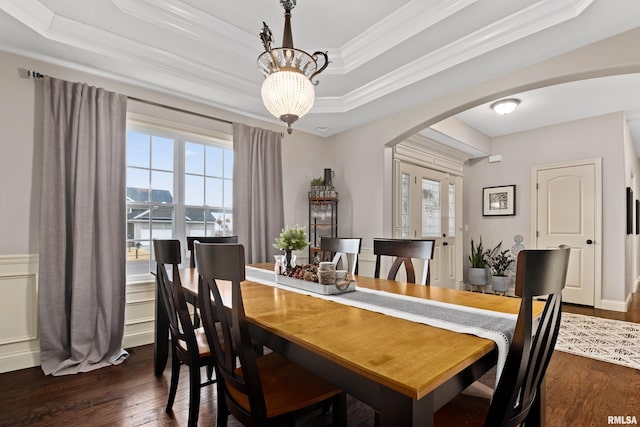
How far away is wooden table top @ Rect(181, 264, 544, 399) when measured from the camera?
79 centimetres

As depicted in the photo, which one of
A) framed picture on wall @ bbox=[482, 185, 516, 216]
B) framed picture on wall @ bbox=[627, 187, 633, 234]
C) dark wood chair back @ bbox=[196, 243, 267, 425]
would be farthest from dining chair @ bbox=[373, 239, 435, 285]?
framed picture on wall @ bbox=[627, 187, 633, 234]

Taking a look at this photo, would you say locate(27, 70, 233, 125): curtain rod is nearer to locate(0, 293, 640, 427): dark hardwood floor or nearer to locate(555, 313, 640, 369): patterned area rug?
locate(0, 293, 640, 427): dark hardwood floor

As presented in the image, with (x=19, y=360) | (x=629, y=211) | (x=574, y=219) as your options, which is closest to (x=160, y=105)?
(x=19, y=360)

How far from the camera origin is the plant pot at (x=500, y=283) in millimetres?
4945

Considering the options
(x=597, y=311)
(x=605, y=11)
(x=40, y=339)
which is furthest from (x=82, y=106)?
(x=597, y=311)

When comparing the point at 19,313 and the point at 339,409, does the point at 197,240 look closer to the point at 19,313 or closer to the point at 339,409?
the point at 19,313

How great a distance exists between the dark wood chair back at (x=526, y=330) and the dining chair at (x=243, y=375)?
63 centimetres

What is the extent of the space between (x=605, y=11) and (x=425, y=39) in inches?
41.4

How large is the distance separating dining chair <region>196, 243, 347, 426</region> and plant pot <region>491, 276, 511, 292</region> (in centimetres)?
446

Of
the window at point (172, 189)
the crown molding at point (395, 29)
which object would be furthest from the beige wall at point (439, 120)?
the window at point (172, 189)

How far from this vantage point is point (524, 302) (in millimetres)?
908

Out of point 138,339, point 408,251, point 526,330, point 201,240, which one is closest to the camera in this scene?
point 526,330

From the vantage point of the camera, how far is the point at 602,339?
3.13 m

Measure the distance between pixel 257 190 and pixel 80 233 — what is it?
5.49 feet
